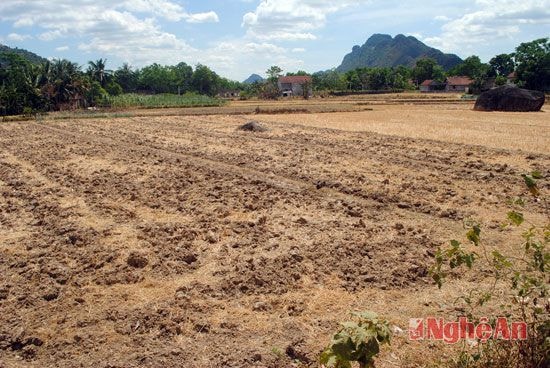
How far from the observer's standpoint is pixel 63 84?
56.6m

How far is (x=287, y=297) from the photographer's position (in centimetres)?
570

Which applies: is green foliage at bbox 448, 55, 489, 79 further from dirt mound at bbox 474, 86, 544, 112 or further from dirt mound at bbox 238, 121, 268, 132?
dirt mound at bbox 238, 121, 268, 132

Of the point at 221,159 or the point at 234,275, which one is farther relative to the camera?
the point at 221,159

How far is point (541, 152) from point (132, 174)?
14124 mm

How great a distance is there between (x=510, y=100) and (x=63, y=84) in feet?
163

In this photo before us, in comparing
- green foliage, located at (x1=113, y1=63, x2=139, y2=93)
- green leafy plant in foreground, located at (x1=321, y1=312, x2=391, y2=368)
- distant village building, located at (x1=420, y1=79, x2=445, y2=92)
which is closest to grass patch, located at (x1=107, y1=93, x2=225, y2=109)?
green foliage, located at (x1=113, y1=63, x2=139, y2=93)

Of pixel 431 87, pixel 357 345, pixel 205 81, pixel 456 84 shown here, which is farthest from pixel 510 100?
pixel 205 81

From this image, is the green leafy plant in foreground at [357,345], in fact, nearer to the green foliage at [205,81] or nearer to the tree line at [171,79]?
the tree line at [171,79]

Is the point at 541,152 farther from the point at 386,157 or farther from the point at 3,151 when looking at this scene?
the point at 3,151

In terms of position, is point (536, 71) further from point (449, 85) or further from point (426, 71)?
point (426, 71)

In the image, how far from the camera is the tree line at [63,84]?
50.4m

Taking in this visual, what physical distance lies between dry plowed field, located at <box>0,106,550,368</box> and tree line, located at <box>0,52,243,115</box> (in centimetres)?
4021

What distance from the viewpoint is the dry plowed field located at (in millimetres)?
4773

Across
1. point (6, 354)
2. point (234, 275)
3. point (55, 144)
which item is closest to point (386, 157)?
point (234, 275)
